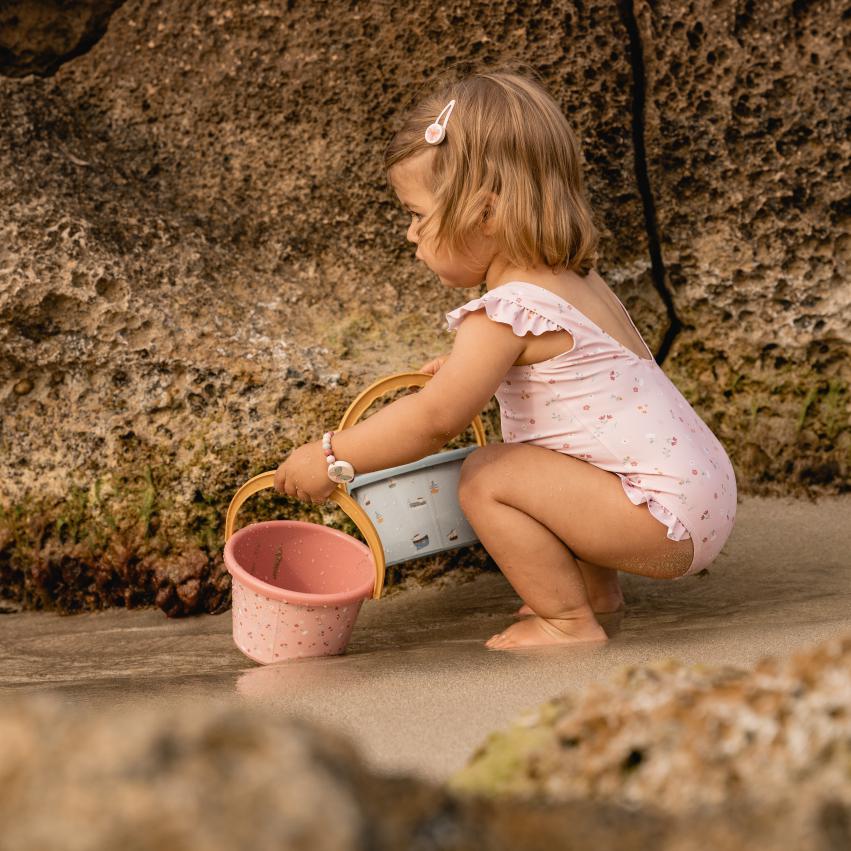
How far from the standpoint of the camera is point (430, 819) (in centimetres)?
84

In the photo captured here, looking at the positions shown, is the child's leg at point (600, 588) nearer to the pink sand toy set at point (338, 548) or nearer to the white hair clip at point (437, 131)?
the pink sand toy set at point (338, 548)

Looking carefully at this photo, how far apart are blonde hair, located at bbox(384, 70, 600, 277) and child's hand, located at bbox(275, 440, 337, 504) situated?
526mm

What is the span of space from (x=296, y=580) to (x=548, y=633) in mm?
630

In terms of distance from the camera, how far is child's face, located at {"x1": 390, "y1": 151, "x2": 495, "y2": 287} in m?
2.40

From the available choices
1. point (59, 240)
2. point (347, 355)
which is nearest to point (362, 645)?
point (347, 355)

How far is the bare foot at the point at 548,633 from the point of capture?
223 cm

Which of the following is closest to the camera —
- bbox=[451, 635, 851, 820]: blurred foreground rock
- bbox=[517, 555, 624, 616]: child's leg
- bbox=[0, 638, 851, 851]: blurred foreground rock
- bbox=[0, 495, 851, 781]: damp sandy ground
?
bbox=[0, 638, 851, 851]: blurred foreground rock

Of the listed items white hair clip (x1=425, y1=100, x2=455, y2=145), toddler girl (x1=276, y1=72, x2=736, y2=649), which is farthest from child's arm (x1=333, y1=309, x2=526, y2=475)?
white hair clip (x1=425, y1=100, x2=455, y2=145)

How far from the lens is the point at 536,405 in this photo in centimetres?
238

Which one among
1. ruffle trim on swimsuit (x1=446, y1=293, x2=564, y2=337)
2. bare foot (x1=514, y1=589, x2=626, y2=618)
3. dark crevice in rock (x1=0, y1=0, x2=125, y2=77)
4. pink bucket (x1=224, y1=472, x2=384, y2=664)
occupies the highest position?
dark crevice in rock (x1=0, y1=0, x2=125, y2=77)

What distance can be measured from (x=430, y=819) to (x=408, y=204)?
1814 mm

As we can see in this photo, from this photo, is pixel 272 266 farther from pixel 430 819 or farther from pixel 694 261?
pixel 430 819

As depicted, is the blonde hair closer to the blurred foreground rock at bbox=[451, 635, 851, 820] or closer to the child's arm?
the child's arm

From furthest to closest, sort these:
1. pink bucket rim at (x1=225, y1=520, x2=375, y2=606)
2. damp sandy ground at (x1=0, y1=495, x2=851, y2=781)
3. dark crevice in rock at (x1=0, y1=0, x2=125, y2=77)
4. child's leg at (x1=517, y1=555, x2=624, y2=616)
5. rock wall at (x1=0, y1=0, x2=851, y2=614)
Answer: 1. dark crevice in rock at (x1=0, y1=0, x2=125, y2=77)
2. rock wall at (x1=0, y1=0, x2=851, y2=614)
3. child's leg at (x1=517, y1=555, x2=624, y2=616)
4. pink bucket rim at (x1=225, y1=520, x2=375, y2=606)
5. damp sandy ground at (x1=0, y1=495, x2=851, y2=781)
